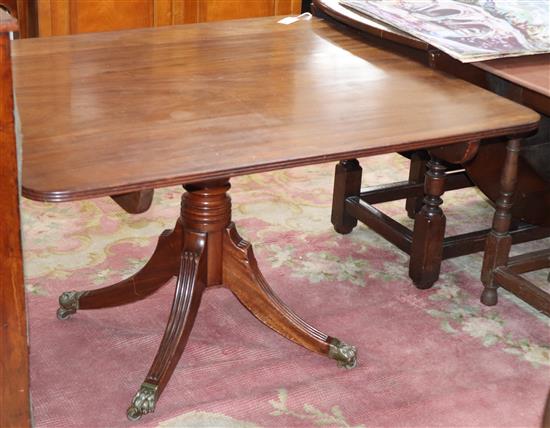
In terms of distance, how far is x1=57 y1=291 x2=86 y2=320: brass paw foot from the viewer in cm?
263

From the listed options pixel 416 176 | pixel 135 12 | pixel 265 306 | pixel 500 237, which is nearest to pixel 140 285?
pixel 265 306

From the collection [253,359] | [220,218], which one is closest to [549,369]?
[253,359]

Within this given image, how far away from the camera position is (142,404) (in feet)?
7.33

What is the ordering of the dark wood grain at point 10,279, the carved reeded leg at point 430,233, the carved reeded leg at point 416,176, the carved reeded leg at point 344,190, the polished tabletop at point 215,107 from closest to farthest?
the dark wood grain at point 10,279 < the polished tabletop at point 215,107 < the carved reeded leg at point 430,233 < the carved reeded leg at point 344,190 < the carved reeded leg at point 416,176

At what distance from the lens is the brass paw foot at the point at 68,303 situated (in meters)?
2.63

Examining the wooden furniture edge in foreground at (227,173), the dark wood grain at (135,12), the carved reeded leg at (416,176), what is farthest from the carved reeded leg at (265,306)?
the dark wood grain at (135,12)

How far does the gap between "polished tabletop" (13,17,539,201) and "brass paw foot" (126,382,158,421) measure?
2.32 ft

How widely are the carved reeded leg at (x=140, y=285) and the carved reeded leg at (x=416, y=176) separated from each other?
1.07m

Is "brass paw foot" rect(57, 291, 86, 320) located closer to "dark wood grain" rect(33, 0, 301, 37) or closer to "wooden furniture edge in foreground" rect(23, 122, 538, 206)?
"wooden furniture edge in foreground" rect(23, 122, 538, 206)

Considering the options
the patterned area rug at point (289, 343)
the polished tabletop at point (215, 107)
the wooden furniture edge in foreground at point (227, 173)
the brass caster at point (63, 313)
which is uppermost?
the polished tabletop at point (215, 107)

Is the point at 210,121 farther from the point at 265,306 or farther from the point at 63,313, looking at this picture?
the point at 63,313

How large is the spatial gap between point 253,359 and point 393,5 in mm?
1114

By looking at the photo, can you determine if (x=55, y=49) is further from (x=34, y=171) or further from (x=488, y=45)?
(x=488, y=45)

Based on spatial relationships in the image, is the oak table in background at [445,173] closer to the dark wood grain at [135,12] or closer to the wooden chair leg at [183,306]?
Answer: the wooden chair leg at [183,306]
